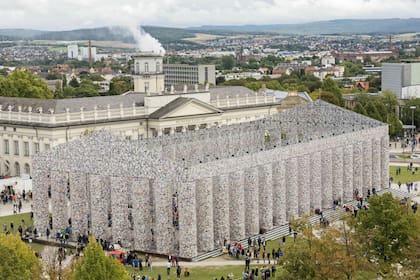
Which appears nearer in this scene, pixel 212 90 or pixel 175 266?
pixel 175 266

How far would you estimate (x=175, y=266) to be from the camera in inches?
2040

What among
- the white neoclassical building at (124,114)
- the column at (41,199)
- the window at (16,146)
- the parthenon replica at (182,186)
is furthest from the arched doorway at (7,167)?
the column at (41,199)

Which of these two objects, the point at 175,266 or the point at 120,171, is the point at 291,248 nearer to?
the point at 175,266

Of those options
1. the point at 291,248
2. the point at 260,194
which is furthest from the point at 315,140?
the point at 291,248

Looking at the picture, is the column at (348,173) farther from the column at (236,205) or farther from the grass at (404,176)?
the column at (236,205)

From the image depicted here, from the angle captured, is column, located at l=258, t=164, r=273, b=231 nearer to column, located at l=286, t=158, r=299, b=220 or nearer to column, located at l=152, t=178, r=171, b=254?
column, located at l=286, t=158, r=299, b=220

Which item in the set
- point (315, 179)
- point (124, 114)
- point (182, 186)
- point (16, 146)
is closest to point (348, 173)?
point (315, 179)

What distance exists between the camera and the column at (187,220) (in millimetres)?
52812

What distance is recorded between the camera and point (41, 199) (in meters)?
60.2

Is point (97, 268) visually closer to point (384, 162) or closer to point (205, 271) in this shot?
point (205, 271)

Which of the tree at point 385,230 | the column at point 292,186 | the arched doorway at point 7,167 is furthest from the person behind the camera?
the arched doorway at point 7,167

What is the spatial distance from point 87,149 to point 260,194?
39.2ft

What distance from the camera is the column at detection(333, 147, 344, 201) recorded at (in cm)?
6925

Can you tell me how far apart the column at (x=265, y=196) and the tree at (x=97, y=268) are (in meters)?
22.0
